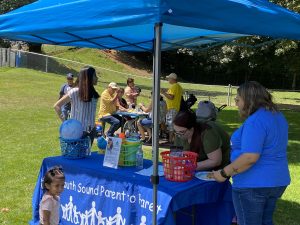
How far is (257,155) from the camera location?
9.92ft

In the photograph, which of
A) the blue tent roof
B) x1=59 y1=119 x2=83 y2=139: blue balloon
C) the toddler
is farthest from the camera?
x1=59 y1=119 x2=83 y2=139: blue balloon

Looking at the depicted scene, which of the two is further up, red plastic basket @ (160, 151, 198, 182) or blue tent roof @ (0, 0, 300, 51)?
blue tent roof @ (0, 0, 300, 51)

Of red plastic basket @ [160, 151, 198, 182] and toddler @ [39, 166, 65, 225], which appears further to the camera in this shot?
red plastic basket @ [160, 151, 198, 182]

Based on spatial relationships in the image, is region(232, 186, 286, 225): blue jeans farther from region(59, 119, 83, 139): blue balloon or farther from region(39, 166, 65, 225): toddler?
region(59, 119, 83, 139): blue balloon

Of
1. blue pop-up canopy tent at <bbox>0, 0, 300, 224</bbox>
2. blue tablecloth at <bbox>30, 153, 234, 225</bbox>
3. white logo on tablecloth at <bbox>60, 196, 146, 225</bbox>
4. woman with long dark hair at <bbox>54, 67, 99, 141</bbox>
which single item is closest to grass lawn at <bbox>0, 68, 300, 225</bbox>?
white logo on tablecloth at <bbox>60, 196, 146, 225</bbox>

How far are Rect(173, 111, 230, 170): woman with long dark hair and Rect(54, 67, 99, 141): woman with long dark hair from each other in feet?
6.27

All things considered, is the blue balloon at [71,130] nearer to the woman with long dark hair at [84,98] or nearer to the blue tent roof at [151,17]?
the blue tent roof at [151,17]

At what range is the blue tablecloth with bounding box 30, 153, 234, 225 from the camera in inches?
136

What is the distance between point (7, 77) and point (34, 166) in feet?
54.9

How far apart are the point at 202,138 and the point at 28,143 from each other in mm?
6257

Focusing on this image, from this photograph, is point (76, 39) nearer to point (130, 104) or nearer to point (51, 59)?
point (130, 104)

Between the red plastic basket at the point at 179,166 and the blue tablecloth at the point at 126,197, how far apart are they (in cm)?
6

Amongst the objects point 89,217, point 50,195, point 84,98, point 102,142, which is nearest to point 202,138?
point 102,142

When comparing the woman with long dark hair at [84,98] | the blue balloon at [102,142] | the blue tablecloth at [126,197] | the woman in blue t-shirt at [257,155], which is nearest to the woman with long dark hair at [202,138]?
the blue tablecloth at [126,197]
